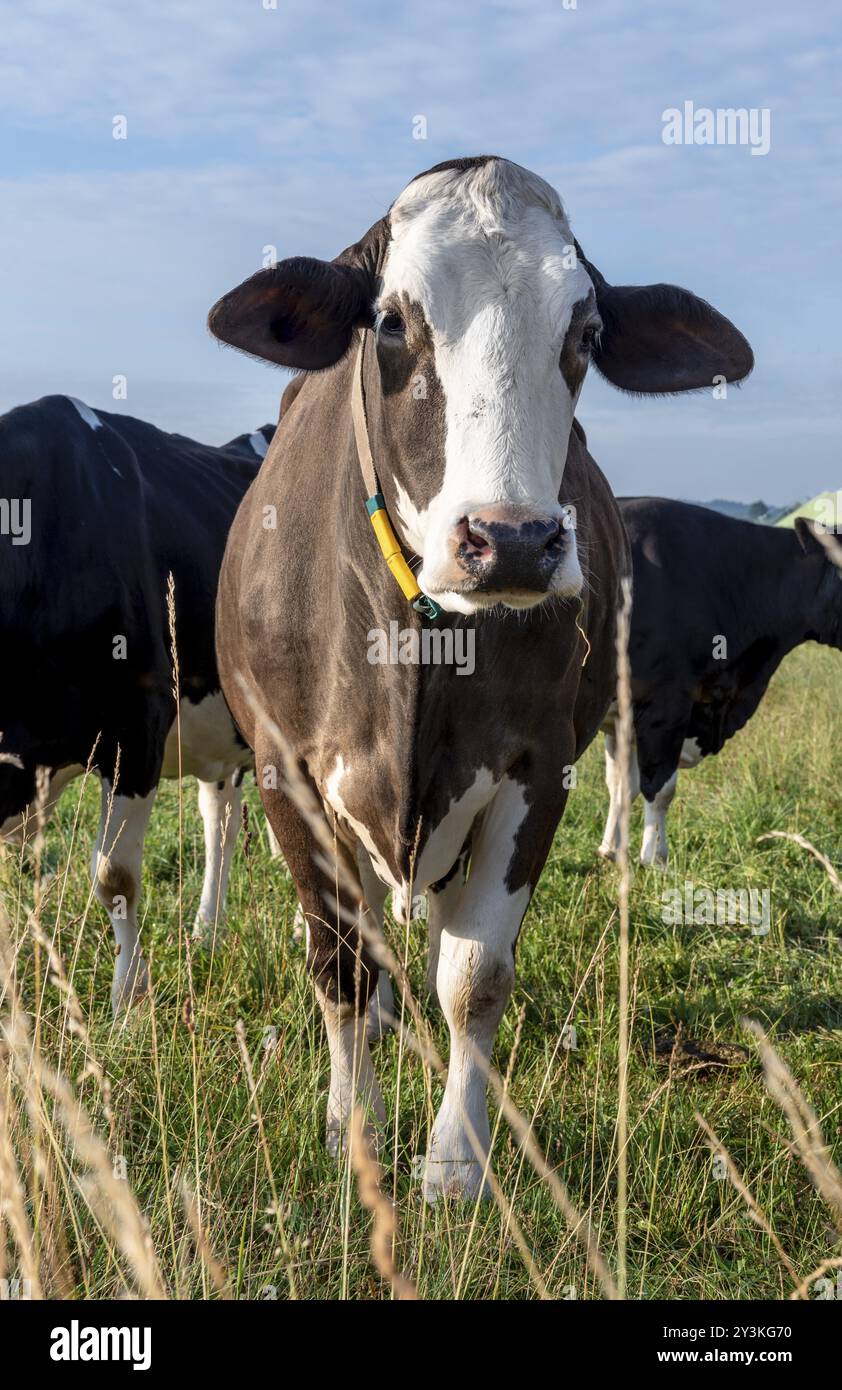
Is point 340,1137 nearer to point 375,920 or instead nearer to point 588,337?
point 375,920

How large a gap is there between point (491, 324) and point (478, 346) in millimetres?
67

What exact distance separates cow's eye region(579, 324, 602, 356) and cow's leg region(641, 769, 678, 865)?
473 cm

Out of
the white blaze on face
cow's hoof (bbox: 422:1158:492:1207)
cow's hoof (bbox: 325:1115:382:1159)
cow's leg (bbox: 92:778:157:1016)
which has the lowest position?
cow's hoof (bbox: 422:1158:492:1207)

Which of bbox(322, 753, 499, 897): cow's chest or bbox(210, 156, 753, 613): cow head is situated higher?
bbox(210, 156, 753, 613): cow head

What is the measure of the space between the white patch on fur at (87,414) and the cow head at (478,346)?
215 cm

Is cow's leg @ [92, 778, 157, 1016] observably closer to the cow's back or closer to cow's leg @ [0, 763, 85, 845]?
cow's leg @ [0, 763, 85, 845]

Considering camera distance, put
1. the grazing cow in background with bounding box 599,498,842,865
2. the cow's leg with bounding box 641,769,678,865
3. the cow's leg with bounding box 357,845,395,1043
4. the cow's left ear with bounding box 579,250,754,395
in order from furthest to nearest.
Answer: the grazing cow in background with bounding box 599,498,842,865
the cow's leg with bounding box 641,769,678,865
the cow's leg with bounding box 357,845,395,1043
the cow's left ear with bounding box 579,250,754,395

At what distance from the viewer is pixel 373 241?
3.38m

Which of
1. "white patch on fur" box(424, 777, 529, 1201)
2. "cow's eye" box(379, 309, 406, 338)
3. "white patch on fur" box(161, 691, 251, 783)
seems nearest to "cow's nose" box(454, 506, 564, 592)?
"cow's eye" box(379, 309, 406, 338)

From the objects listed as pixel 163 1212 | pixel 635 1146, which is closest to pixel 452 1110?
pixel 635 1146

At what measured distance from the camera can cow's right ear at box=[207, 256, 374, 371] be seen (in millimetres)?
3240

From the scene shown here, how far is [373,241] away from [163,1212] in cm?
240

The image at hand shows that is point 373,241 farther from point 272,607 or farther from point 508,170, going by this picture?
point 272,607

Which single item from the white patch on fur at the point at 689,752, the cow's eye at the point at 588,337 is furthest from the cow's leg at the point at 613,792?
the cow's eye at the point at 588,337
